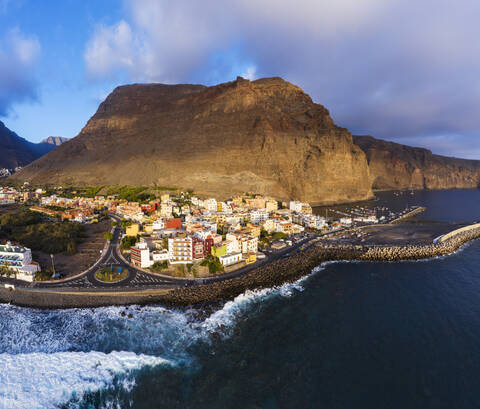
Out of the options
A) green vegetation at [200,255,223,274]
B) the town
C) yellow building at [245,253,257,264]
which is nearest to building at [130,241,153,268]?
the town

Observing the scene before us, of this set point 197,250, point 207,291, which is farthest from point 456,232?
point 207,291

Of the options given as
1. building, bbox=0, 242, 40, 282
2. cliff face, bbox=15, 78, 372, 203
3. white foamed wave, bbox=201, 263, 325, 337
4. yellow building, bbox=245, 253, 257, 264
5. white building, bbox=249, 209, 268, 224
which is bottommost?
white foamed wave, bbox=201, 263, 325, 337

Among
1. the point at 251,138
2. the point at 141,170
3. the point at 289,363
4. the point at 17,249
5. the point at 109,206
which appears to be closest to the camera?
the point at 289,363

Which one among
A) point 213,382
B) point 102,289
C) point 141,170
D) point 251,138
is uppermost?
point 251,138

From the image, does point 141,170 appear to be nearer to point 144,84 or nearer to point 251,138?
point 251,138

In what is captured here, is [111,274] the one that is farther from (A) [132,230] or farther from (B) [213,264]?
(A) [132,230]

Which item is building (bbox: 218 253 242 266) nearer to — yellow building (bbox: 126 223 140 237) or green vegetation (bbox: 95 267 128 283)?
green vegetation (bbox: 95 267 128 283)

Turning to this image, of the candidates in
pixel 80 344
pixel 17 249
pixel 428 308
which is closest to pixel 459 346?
pixel 428 308

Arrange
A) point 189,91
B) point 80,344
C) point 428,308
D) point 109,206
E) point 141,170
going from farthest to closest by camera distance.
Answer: point 189,91
point 141,170
point 109,206
point 428,308
point 80,344
